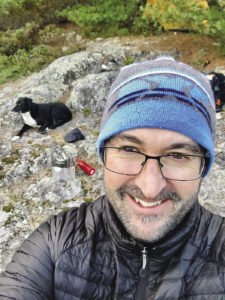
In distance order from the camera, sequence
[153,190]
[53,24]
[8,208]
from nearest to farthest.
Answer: [153,190], [8,208], [53,24]

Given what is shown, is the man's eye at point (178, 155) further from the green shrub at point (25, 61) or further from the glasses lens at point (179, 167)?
the green shrub at point (25, 61)

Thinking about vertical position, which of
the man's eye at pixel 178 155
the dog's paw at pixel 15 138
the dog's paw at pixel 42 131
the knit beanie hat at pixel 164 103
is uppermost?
the knit beanie hat at pixel 164 103

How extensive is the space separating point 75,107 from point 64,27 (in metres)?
4.93

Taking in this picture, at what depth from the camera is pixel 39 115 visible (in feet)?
25.5

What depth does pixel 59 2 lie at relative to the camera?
12.6 metres

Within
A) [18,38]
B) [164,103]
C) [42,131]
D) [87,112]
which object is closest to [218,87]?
[87,112]

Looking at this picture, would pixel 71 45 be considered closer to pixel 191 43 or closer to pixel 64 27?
pixel 64 27

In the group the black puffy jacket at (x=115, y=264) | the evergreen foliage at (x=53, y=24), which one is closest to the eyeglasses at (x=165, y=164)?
the black puffy jacket at (x=115, y=264)

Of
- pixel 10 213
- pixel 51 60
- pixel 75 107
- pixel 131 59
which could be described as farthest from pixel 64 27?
pixel 10 213

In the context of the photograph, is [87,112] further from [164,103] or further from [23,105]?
[164,103]

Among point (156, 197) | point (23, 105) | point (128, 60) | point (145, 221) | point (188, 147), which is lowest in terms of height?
point (23, 105)

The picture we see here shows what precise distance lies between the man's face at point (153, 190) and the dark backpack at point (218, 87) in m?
5.74

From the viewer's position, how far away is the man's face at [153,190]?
190cm

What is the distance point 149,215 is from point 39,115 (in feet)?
20.2
